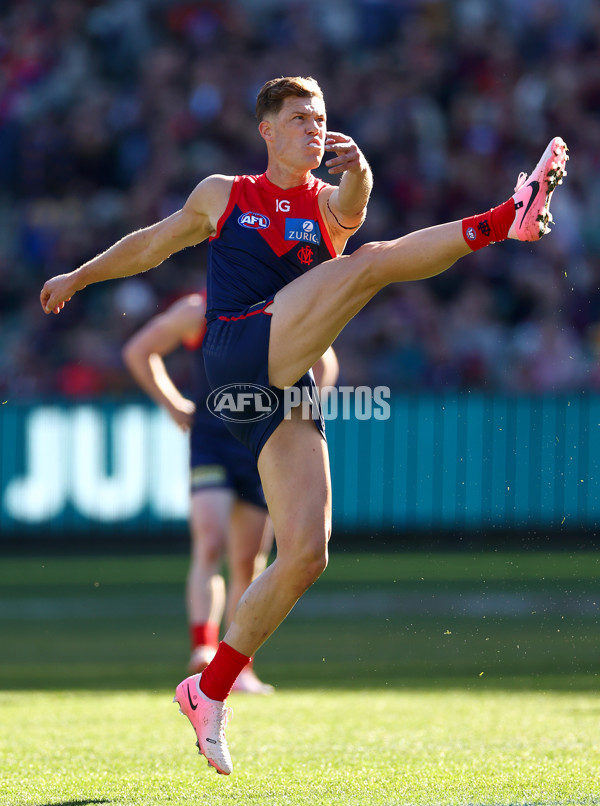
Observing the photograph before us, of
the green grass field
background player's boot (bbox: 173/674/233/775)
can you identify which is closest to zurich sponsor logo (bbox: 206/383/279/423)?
background player's boot (bbox: 173/674/233/775)

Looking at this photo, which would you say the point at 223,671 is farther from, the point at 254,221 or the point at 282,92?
the point at 282,92

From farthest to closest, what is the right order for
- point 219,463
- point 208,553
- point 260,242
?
point 219,463, point 208,553, point 260,242

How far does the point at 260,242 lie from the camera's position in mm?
4598

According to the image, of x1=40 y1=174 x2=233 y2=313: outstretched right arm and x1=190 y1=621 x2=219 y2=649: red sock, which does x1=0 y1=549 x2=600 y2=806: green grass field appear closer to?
x1=190 y1=621 x2=219 y2=649: red sock

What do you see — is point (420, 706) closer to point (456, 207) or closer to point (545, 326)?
point (545, 326)

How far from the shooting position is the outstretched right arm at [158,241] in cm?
467

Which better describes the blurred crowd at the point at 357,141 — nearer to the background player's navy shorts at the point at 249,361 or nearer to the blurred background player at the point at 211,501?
the blurred background player at the point at 211,501

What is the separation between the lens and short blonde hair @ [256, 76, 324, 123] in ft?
15.1

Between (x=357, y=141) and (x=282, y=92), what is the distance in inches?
398

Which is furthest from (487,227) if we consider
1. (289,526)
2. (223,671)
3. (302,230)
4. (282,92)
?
(223,671)

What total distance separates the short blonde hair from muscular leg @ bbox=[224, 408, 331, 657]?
44.8 inches

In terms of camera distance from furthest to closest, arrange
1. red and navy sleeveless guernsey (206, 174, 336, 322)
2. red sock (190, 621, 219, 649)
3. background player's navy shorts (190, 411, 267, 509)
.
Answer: background player's navy shorts (190, 411, 267, 509)
red sock (190, 621, 219, 649)
red and navy sleeveless guernsey (206, 174, 336, 322)

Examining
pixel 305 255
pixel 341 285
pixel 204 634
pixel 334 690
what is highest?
pixel 305 255

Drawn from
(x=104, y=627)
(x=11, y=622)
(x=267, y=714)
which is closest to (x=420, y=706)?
(x=267, y=714)
